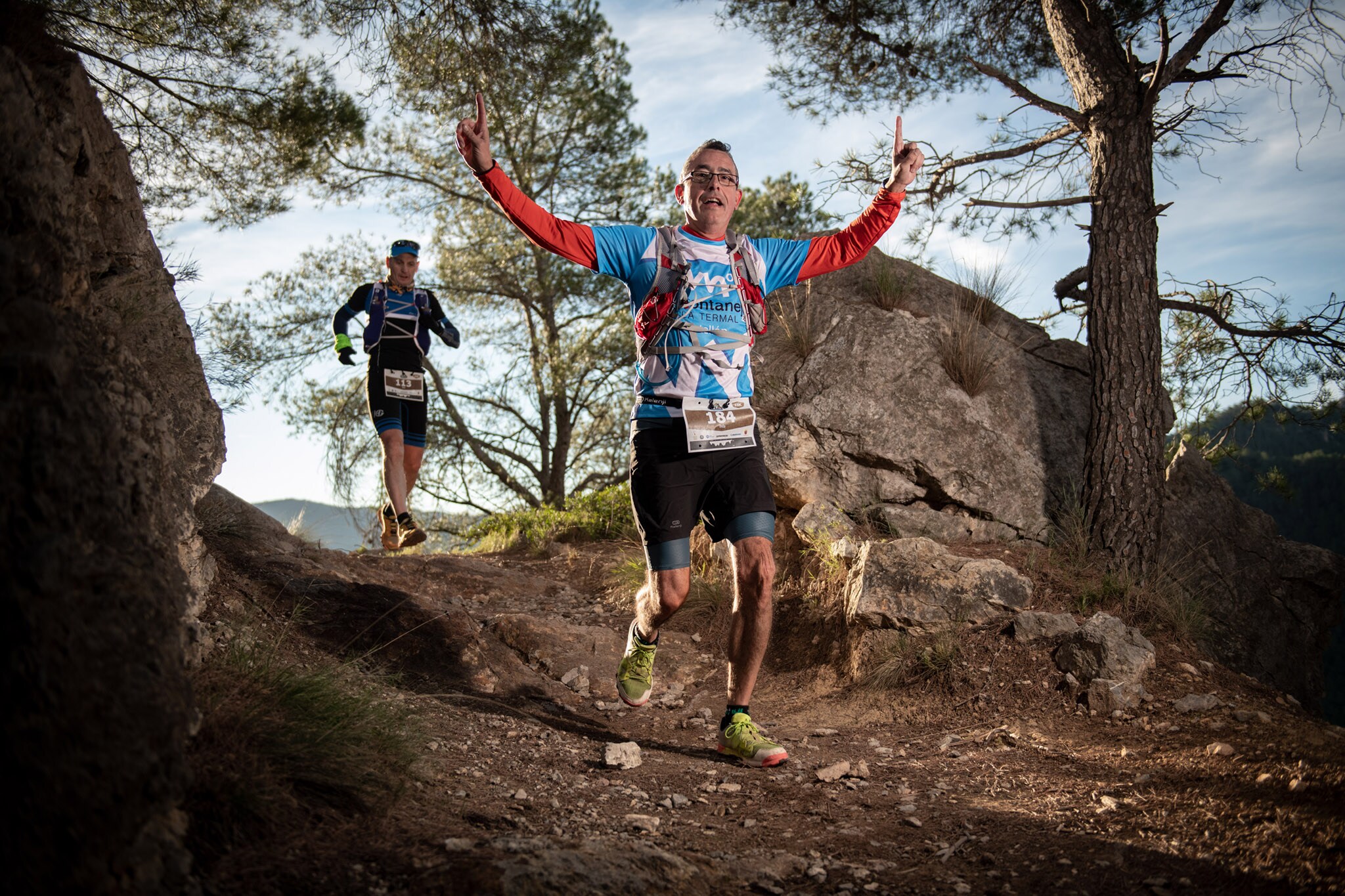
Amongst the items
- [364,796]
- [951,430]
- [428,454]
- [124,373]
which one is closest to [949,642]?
[951,430]

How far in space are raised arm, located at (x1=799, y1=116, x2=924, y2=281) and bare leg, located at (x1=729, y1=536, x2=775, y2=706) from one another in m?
1.36

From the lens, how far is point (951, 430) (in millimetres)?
6023

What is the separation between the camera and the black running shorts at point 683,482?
3.58 m

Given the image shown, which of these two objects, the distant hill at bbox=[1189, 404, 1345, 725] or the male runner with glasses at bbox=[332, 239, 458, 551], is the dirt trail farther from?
the distant hill at bbox=[1189, 404, 1345, 725]

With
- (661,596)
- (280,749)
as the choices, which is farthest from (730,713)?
(280,749)

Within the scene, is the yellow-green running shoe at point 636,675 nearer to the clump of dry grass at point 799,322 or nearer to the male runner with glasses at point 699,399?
the male runner with glasses at point 699,399

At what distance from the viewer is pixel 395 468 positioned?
6.52 meters

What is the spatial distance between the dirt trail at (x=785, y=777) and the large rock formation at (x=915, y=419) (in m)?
1.02

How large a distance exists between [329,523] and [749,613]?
7969 millimetres

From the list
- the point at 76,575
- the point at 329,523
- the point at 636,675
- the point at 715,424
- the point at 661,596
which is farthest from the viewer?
the point at 329,523

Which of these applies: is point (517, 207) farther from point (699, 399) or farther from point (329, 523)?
point (329, 523)

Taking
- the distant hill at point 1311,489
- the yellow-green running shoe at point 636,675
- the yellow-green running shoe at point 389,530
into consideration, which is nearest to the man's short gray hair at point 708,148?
the yellow-green running shoe at point 636,675

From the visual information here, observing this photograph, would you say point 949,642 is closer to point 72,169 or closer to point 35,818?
point 35,818

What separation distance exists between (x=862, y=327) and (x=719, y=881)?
4.72 m
